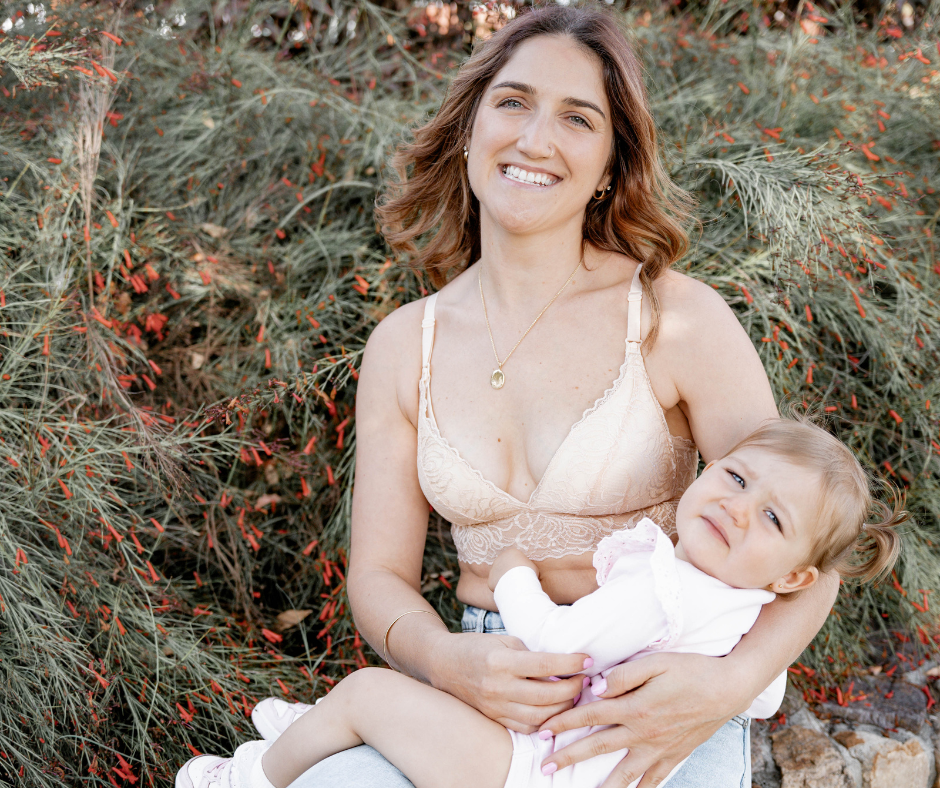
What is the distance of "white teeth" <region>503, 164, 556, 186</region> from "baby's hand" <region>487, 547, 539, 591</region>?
0.89m

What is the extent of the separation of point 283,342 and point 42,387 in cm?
75

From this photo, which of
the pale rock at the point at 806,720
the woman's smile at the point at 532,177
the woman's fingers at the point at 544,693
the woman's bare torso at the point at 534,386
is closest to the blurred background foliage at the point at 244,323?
the pale rock at the point at 806,720

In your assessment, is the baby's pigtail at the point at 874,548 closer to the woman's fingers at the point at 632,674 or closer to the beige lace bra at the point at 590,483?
the beige lace bra at the point at 590,483

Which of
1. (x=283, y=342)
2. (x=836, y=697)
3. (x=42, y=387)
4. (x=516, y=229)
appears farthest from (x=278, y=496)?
(x=836, y=697)

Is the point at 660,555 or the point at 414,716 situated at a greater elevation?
the point at 660,555

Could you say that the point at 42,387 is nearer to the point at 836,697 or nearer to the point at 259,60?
the point at 259,60

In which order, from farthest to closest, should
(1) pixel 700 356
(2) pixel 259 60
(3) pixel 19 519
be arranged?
1. (2) pixel 259 60
2. (3) pixel 19 519
3. (1) pixel 700 356

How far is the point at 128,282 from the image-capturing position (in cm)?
283

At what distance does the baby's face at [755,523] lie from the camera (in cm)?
166

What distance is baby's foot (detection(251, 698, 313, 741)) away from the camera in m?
1.97

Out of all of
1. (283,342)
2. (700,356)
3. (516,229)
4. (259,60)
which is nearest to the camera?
(700,356)

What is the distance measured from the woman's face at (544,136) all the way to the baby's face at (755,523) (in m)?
0.77

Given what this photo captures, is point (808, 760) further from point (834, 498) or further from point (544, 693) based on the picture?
point (544, 693)

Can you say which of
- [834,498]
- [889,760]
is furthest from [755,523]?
[889,760]
